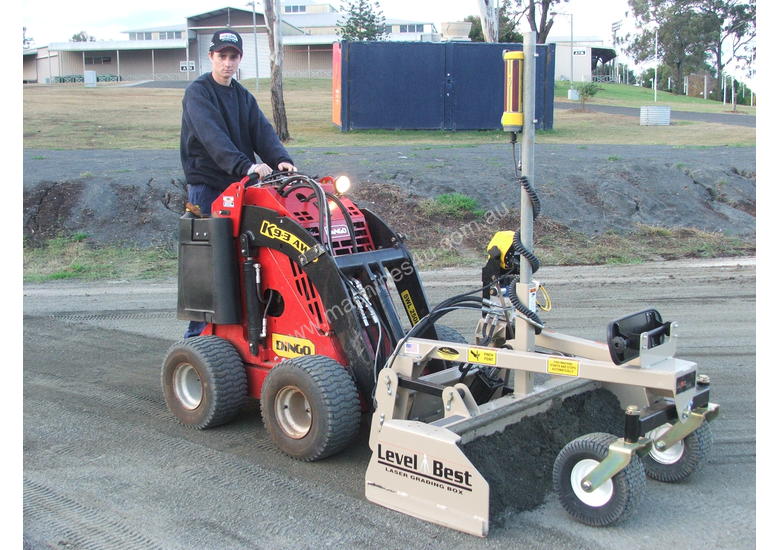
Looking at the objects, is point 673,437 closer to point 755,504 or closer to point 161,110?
point 755,504

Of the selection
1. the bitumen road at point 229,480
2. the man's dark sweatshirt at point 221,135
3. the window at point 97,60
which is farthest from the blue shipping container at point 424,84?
the window at point 97,60

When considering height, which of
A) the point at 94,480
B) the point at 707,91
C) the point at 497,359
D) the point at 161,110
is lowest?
the point at 94,480

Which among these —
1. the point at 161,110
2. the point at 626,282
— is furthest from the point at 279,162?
the point at 161,110

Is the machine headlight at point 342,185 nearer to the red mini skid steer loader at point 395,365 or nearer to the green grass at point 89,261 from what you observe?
the red mini skid steer loader at point 395,365

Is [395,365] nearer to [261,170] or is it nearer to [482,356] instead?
[482,356]

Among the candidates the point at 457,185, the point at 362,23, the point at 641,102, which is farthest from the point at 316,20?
the point at 457,185

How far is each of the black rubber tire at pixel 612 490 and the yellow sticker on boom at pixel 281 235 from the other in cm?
197

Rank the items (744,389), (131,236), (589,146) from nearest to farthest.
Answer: (744,389) < (131,236) < (589,146)

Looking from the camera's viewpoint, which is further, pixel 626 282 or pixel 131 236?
pixel 131 236

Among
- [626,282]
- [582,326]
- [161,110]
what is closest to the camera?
[582,326]

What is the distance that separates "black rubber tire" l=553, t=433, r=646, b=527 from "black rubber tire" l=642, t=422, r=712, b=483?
515 mm

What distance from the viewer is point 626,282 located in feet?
32.5

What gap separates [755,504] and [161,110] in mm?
25982

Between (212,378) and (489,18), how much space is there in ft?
68.2
